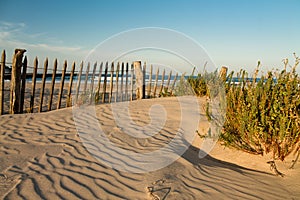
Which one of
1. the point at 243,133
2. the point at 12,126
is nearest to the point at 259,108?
the point at 243,133

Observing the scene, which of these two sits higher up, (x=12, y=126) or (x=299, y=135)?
(x=299, y=135)

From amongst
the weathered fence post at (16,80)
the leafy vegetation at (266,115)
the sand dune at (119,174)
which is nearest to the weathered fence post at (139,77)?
the weathered fence post at (16,80)

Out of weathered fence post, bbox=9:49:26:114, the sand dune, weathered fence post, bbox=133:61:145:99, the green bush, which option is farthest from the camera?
weathered fence post, bbox=133:61:145:99

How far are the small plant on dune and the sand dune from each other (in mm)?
284

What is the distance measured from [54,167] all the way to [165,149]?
1836 millimetres

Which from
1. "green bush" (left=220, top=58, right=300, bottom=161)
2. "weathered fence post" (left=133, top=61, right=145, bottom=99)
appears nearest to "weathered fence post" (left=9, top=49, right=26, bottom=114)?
"weathered fence post" (left=133, top=61, right=145, bottom=99)

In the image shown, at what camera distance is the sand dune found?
107 inches

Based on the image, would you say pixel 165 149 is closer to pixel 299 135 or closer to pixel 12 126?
pixel 299 135

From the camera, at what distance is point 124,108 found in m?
7.32

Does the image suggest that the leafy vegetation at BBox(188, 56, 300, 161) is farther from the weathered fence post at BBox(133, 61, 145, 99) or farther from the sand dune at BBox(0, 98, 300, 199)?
the weathered fence post at BBox(133, 61, 145, 99)

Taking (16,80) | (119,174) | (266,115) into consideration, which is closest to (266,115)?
(266,115)

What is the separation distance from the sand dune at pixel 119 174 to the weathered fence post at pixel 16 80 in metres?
2.13

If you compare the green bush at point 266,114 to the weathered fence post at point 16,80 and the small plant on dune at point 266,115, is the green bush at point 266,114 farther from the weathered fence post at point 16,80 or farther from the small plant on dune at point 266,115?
the weathered fence post at point 16,80

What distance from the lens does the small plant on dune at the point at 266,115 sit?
3392 mm
